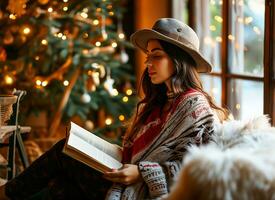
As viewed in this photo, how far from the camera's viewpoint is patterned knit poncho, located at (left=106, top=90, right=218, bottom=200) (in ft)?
5.90

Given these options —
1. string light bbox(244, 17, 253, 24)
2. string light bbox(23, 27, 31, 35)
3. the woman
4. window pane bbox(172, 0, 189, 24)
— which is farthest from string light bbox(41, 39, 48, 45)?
the woman

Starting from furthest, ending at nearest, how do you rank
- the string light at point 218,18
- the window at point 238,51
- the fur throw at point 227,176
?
the string light at point 218,18, the window at point 238,51, the fur throw at point 227,176

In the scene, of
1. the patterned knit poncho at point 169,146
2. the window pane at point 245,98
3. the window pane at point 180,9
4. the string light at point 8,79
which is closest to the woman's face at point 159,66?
the patterned knit poncho at point 169,146

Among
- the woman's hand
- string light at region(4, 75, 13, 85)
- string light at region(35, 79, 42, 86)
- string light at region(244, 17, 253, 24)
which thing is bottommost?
string light at region(35, 79, 42, 86)

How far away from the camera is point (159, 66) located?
6.67 ft

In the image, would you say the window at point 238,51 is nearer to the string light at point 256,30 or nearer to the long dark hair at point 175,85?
the string light at point 256,30

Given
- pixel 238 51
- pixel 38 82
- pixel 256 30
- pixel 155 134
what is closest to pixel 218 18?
pixel 238 51

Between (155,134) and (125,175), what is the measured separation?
25 centimetres

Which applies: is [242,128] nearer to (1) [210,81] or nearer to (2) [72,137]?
(2) [72,137]

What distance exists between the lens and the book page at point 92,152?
1.83 meters

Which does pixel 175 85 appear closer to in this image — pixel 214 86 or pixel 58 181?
pixel 58 181

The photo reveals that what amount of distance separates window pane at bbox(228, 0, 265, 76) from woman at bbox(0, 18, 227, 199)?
779 mm

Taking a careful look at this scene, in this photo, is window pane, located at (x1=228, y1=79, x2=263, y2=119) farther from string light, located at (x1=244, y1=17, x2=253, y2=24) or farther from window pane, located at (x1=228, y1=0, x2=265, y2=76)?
string light, located at (x1=244, y1=17, x2=253, y2=24)

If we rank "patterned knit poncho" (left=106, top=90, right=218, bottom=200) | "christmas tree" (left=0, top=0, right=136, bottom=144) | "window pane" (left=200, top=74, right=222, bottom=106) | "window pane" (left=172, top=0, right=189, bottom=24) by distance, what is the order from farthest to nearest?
"window pane" (left=172, top=0, right=189, bottom=24) < "christmas tree" (left=0, top=0, right=136, bottom=144) < "window pane" (left=200, top=74, right=222, bottom=106) < "patterned knit poncho" (left=106, top=90, right=218, bottom=200)
